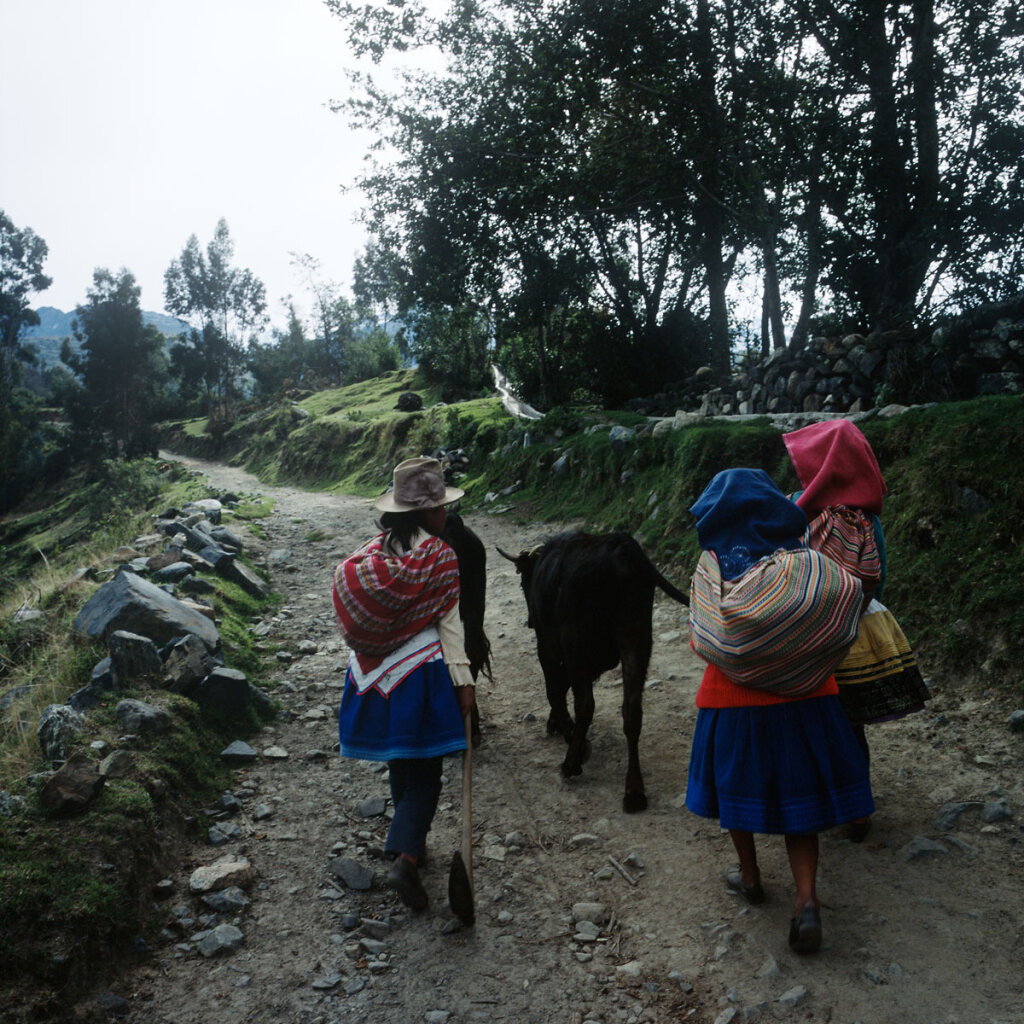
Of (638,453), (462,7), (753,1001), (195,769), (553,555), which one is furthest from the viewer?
(462,7)

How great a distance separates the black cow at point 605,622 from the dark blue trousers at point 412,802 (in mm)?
1280

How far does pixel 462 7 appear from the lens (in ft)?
58.6

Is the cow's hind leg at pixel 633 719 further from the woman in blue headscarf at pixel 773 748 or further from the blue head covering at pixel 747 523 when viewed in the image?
the blue head covering at pixel 747 523

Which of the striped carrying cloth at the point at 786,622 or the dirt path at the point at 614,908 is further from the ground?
the striped carrying cloth at the point at 786,622

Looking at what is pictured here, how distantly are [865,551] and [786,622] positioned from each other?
869 millimetres

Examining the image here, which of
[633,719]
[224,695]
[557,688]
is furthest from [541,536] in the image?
[633,719]

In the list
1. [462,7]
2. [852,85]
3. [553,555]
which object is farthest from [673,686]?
[462,7]

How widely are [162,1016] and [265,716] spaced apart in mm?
3012

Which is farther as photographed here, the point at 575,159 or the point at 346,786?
the point at 575,159

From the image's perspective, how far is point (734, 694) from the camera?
10.4ft

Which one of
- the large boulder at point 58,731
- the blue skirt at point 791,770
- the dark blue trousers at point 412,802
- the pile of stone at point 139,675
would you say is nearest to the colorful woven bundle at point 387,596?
the dark blue trousers at point 412,802

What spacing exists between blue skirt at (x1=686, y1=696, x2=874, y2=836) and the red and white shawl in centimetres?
149

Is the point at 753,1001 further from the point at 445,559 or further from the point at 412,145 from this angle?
the point at 412,145

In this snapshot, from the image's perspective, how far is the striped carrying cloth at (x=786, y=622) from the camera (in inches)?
116
